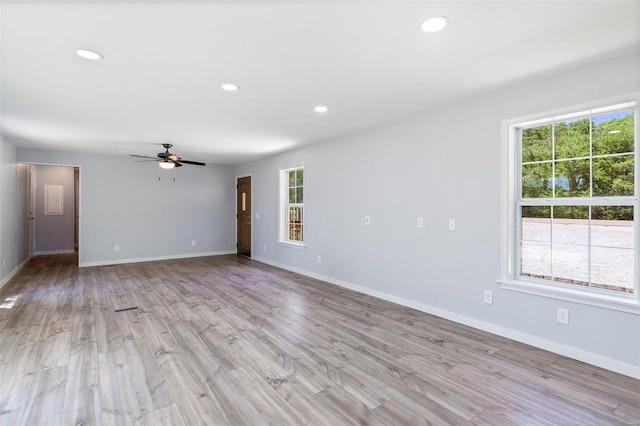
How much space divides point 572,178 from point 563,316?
1.19m

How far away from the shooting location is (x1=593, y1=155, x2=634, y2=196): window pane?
8.11 ft

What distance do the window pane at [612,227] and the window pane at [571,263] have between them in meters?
0.14

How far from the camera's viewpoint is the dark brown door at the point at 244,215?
8.03 metres

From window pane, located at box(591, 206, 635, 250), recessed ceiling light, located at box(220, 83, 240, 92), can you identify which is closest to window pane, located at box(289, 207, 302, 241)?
recessed ceiling light, located at box(220, 83, 240, 92)

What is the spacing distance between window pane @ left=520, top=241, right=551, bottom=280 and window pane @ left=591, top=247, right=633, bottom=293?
0.33 m

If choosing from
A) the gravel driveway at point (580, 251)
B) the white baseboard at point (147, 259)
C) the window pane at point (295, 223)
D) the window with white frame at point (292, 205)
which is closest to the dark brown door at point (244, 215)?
the white baseboard at point (147, 259)

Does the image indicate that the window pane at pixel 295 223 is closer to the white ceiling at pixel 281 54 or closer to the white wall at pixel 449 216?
the white wall at pixel 449 216

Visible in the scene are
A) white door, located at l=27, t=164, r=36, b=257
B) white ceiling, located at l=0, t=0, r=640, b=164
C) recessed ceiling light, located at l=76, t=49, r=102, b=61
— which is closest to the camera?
white ceiling, located at l=0, t=0, r=640, b=164

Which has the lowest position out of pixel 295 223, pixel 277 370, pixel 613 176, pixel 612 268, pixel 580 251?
pixel 277 370

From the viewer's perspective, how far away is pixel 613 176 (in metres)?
2.55

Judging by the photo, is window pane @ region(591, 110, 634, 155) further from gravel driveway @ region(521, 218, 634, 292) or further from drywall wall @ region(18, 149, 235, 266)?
drywall wall @ region(18, 149, 235, 266)

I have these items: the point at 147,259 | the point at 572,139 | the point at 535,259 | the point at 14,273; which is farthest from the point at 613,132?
the point at 14,273

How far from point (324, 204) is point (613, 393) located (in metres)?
4.07

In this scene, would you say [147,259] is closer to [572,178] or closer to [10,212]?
[10,212]
